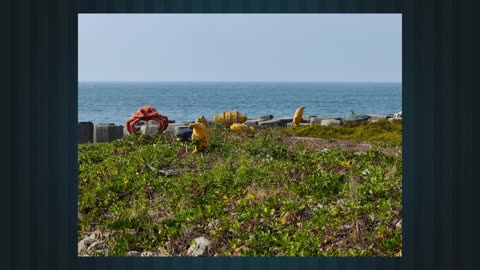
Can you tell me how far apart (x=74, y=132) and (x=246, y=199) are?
204 cm

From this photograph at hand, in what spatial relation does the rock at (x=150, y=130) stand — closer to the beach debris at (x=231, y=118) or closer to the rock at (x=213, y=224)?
the beach debris at (x=231, y=118)

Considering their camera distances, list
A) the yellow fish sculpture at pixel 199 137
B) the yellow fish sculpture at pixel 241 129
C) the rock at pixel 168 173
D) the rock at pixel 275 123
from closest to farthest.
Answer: the rock at pixel 168 173
the yellow fish sculpture at pixel 199 137
the yellow fish sculpture at pixel 241 129
the rock at pixel 275 123

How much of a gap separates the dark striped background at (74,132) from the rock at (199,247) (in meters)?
1.16

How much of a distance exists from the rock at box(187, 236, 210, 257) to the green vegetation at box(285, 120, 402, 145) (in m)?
3.41

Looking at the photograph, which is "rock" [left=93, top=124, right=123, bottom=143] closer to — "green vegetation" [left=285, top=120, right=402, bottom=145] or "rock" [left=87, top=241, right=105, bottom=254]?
"green vegetation" [left=285, top=120, right=402, bottom=145]

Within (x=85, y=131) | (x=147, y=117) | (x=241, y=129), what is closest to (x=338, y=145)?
(x=241, y=129)

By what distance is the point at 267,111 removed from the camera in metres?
15.4

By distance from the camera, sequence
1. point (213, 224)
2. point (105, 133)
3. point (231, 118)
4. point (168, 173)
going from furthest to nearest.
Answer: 1. point (231, 118)
2. point (105, 133)
3. point (168, 173)
4. point (213, 224)

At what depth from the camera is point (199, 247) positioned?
4465 mm

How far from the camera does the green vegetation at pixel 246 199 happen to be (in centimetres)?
439

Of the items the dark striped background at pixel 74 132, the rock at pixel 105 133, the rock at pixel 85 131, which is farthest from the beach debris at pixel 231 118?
the dark striped background at pixel 74 132

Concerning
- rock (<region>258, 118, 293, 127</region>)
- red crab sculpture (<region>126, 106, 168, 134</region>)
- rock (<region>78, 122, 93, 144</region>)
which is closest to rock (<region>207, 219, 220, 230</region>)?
red crab sculpture (<region>126, 106, 168, 134</region>)

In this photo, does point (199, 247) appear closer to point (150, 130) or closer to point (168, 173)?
point (168, 173)

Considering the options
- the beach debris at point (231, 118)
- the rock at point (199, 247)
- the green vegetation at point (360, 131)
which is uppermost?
the beach debris at point (231, 118)
